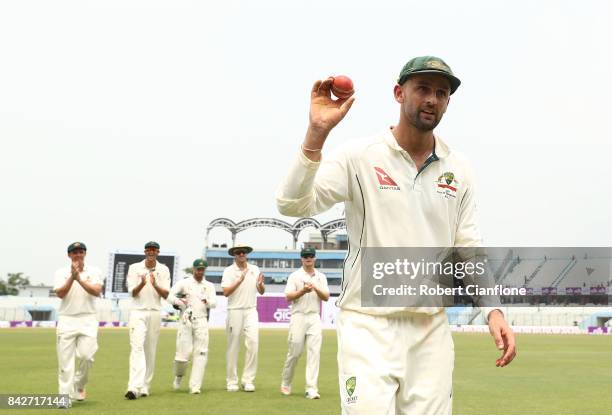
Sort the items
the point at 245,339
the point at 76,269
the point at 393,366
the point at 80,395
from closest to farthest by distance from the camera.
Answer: the point at 393,366 → the point at 80,395 → the point at 76,269 → the point at 245,339

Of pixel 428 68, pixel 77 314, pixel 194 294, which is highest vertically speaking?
pixel 428 68

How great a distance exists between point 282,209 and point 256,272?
985 centimetres

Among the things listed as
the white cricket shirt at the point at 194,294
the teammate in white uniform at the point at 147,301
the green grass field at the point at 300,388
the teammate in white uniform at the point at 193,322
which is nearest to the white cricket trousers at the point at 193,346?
the teammate in white uniform at the point at 193,322

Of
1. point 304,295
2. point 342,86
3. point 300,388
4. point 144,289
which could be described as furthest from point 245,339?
point 342,86

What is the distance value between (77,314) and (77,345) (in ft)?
1.50

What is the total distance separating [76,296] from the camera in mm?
9953

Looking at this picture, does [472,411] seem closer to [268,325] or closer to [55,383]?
[55,383]

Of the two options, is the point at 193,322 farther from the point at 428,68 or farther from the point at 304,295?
the point at 428,68

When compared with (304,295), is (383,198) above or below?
above

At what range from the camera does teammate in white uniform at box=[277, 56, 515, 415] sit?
2.92 m

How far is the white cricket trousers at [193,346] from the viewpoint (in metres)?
11.3

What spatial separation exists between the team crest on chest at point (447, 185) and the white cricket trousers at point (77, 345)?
777cm

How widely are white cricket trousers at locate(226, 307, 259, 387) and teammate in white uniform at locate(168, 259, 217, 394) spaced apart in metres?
0.46
